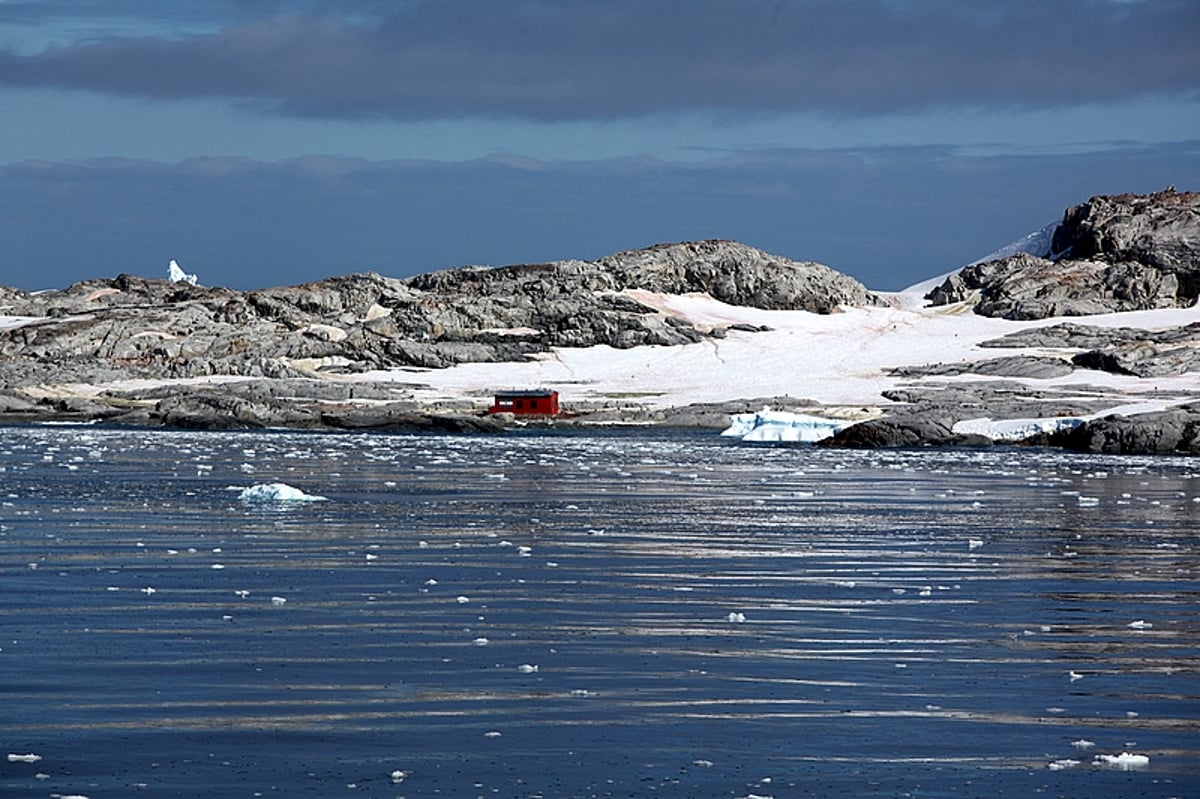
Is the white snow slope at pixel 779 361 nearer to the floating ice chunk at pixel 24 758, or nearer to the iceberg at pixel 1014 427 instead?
the iceberg at pixel 1014 427

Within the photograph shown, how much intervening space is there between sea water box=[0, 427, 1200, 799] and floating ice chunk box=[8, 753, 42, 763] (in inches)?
3.8

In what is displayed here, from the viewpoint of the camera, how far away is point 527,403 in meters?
86.6

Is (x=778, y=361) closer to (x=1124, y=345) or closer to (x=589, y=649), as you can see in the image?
(x=1124, y=345)

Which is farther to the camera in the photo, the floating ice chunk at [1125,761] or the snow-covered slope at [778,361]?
the snow-covered slope at [778,361]

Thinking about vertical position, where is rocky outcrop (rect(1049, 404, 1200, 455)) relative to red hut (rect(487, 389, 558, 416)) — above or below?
below

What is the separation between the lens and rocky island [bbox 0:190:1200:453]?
81125 mm

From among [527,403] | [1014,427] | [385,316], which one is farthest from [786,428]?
[385,316]

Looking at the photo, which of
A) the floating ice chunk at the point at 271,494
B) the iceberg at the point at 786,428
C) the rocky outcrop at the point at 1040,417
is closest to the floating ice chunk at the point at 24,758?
the floating ice chunk at the point at 271,494

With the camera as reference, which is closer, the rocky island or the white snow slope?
the rocky island

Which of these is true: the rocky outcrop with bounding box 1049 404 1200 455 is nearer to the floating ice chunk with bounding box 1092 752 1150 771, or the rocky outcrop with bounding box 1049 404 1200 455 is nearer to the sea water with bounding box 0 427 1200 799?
the sea water with bounding box 0 427 1200 799

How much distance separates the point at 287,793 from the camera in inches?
397

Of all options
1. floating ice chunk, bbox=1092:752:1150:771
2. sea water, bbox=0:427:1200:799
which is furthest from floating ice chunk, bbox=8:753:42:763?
floating ice chunk, bbox=1092:752:1150:771

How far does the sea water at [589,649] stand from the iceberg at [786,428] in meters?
36.5

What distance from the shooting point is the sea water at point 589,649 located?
10.8 m
